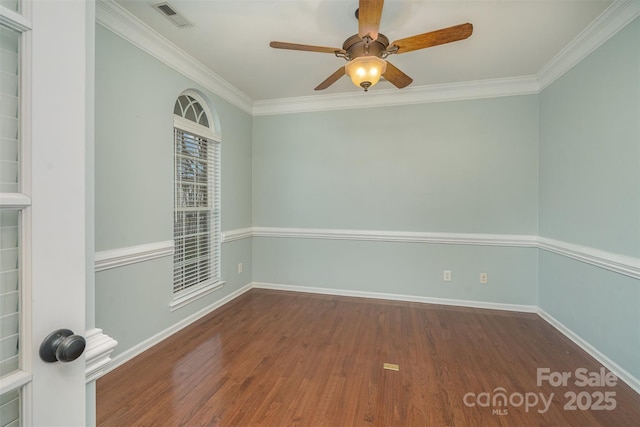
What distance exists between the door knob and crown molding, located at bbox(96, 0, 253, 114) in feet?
7.69

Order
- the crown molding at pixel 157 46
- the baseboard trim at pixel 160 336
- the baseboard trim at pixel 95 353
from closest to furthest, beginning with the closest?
the baseboard trim at pixel 95 353 < the crown molding at pixel 157 46 < the baseboard trim at pixel 160 336

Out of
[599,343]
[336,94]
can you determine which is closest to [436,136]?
[336,94]

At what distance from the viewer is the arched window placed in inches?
110

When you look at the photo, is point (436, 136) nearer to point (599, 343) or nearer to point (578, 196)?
point (578, 196)

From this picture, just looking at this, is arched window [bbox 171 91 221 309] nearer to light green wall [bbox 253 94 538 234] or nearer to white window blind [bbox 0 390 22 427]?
light green wall [bbox 253 94 538 234]

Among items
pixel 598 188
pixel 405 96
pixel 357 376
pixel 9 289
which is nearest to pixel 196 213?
pixel 357 376

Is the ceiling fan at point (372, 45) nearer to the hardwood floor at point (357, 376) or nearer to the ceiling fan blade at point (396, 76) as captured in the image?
the ceiling fan blade at point (396, 76)

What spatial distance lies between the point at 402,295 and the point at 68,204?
354 cm

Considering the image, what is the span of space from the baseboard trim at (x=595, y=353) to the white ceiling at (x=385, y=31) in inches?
102

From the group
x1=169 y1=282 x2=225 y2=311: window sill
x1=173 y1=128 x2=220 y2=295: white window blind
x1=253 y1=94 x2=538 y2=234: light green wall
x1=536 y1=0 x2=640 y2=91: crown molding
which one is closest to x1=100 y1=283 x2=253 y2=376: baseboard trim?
x1=169 y1=282 x2=225 y2=311: window sill

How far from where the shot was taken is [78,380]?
607 mm

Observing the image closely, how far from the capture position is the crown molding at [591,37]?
195 centimetres

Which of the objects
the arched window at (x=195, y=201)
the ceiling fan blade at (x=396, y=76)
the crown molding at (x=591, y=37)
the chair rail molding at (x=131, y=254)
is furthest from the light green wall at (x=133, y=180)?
the crown molding at (x=591, y=37)

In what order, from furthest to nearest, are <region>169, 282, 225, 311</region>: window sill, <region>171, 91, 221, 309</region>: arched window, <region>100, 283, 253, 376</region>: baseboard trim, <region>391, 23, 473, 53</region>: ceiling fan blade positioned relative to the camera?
<region>171, 91, 221, 309</region>: arched window → <region>169, 282, 225, 311</region>: window sill → <region>100, 283, 253, 376</region>: baseboard trim → <region>391, 23, 473, 53</region>: ceiling fan blade
